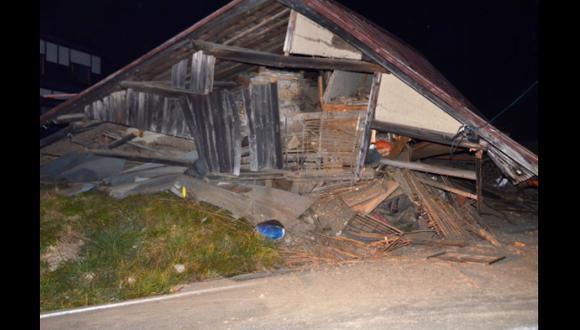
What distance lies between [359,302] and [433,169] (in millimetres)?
4296

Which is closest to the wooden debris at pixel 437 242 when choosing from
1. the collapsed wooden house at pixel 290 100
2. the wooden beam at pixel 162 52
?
the collapsed wooden house at pixel 290 100

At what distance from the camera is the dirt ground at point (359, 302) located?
15.6 ft

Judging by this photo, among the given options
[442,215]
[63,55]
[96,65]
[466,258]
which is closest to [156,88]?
[442,215]

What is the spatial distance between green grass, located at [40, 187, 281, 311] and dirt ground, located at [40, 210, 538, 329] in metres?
0.48

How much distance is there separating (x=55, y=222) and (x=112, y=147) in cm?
282

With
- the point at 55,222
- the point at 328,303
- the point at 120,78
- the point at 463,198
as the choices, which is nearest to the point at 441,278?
the point at 328,303

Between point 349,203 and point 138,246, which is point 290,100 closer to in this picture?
point 349,203

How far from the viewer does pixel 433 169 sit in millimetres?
8945

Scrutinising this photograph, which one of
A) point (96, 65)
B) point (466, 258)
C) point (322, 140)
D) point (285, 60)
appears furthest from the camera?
point (96, 65)

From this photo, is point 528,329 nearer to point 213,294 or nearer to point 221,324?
point 221,324

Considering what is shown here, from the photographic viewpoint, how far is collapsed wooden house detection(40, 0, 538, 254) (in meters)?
7.83

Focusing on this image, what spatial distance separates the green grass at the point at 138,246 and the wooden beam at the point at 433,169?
9.52 ft

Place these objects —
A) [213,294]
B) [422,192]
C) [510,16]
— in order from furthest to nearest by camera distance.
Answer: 1. [510,16]
2. [422,192]
3. [213,294]
